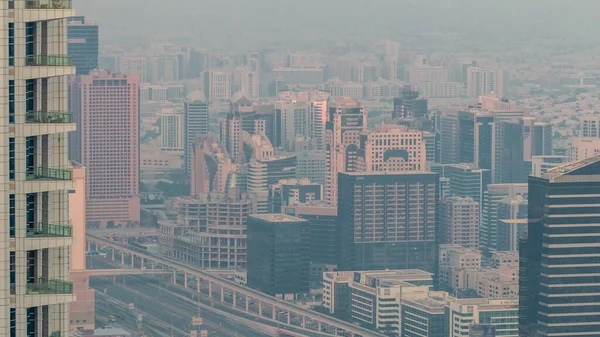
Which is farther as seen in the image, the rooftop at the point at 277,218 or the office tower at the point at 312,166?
the office tower at the point at 312,166

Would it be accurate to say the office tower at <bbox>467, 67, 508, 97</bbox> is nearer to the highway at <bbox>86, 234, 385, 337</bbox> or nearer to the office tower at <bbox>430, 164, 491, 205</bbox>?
the office tower at <bbox>430, 164, 491, 205</bbox>

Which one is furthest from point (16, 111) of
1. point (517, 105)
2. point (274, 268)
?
point (517, 105)

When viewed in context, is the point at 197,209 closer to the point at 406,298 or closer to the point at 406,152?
the point at 406,152

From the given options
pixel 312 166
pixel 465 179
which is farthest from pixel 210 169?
pixel 465 179

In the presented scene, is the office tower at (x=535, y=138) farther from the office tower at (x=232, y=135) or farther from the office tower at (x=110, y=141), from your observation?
the office tower at (x=110, y=141)

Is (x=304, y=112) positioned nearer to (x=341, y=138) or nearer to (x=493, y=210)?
(x=341, y=138)

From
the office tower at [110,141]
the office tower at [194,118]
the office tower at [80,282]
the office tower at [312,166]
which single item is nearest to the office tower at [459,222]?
the office tower at [312,166]
